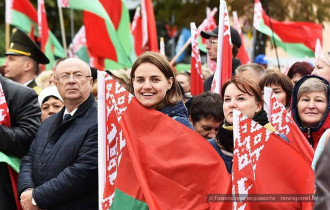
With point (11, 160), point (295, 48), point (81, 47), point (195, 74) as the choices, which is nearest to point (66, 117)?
point (11, 160)

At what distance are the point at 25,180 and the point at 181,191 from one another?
157 cm

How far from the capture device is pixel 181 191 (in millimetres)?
4457

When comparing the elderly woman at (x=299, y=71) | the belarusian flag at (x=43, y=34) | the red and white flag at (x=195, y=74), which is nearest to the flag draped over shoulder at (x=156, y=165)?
the red and white flag at (x=195, y=74)

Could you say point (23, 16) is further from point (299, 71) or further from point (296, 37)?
point (299, 71)

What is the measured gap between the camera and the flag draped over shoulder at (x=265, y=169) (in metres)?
4.12

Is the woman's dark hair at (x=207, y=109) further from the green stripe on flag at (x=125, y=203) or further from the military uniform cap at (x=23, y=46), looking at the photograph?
the military uniform cap at (x=23, y=46)

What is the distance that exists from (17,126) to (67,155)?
69 centimetres

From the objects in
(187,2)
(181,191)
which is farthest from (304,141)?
(187,2)

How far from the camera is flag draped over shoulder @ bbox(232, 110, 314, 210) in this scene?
4.12 m

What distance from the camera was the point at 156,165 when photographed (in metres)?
4.52

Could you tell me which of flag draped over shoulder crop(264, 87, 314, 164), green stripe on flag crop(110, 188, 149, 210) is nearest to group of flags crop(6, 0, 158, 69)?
flag draped over shoulder crop(264, 87, 314, 164)

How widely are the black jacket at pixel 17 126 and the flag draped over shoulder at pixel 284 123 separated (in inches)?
73.8

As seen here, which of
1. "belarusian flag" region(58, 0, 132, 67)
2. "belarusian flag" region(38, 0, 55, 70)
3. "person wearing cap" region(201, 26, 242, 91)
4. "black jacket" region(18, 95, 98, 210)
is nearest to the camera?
"black jacket" region(18, 95, 98, 210)

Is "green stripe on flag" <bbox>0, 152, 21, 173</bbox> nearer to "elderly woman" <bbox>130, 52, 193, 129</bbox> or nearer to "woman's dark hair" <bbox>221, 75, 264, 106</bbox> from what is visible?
"elderly woman" <bbox>130, 52, 193, 129</bbox>
